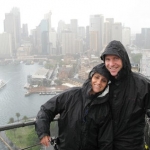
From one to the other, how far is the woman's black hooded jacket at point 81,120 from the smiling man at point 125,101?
3cm

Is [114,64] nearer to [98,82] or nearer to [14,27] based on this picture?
[98,82]

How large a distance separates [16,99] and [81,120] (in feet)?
30.4

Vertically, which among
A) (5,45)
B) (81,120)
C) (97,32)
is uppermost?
(97,32)

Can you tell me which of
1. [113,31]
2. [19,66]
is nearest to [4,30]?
[19,66]

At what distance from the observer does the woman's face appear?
0.56m

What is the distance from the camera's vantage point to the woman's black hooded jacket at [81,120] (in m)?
0.55

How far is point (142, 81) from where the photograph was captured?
58 centimetres

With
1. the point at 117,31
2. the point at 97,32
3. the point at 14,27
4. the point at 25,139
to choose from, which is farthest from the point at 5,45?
the point at 25,139

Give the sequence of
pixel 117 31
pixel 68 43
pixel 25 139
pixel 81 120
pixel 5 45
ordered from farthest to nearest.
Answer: pixel 5 45 < pixel 68 43 < pixel 117 31 < pixel 25 139 < pixel 81 120

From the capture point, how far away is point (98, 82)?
0.56 metres

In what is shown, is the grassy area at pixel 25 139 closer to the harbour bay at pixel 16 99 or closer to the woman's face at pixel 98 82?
the woman's face at pixel 98 82

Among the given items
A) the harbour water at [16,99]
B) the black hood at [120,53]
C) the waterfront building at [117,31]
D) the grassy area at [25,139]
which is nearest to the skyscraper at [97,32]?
the waterfront building at [117,31]

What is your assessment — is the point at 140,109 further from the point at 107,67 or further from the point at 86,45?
the point at 86,45

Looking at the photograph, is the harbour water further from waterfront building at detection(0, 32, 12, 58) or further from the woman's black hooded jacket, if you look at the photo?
the woman's black hooded jacket
